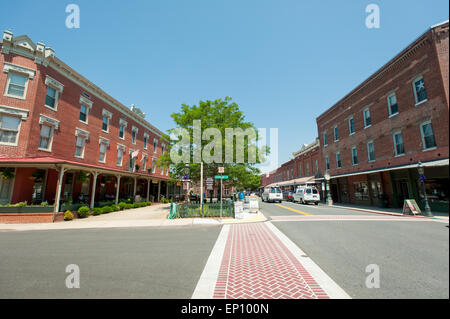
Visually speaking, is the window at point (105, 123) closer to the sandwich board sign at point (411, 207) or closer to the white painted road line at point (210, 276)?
the white painted road line at point (210, 276)

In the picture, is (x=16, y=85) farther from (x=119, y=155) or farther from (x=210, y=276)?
(x=210, y=276)

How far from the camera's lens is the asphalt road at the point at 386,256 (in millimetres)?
1837

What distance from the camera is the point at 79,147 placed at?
19.1m

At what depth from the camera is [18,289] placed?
14.8ft

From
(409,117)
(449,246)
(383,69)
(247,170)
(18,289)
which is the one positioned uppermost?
(383,69)

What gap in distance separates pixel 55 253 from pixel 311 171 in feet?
118

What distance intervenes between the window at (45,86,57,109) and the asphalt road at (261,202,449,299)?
1900 cm

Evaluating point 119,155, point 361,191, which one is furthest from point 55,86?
point 361,191

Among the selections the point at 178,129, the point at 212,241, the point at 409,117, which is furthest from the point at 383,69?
the point at 212,241

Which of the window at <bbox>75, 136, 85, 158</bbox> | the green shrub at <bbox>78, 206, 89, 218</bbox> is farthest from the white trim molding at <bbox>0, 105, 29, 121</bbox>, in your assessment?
the green shrub at <bbox>78, 206, 89, 218</bbox>

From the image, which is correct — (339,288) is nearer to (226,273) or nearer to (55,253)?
(226,273)

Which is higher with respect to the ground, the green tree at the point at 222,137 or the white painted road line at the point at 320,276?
the green tree at the point at 222,137

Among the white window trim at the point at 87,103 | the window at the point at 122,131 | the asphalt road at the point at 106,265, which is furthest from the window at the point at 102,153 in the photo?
the asphalt road at the point at 106,265

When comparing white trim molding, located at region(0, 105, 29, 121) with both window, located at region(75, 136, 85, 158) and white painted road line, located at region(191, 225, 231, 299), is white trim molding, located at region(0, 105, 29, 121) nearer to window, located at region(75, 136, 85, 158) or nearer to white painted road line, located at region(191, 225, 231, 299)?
window, located at region(75, 136, 85, 158)
